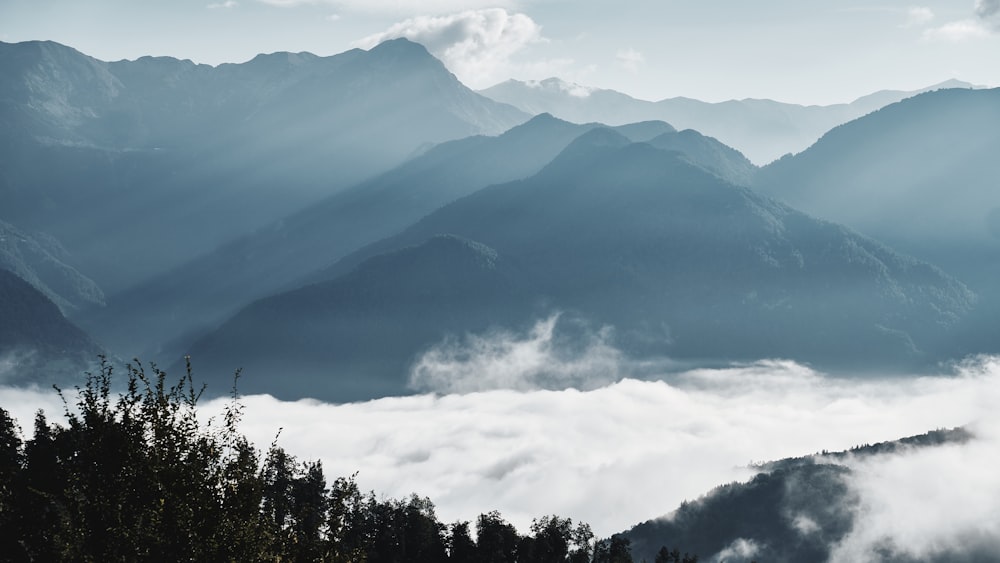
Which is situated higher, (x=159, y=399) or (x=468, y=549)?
(x=159, y=399)

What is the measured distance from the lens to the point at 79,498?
42.5 meters

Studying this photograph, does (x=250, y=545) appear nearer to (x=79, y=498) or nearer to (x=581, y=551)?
(x=79, y=498)

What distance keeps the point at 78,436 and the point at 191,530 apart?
17.6 m

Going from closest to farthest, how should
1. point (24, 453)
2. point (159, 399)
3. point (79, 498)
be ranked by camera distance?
1. point (79, 498)
2. point (159, 399)
3. point (24, 453)

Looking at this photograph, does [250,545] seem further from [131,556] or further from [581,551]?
[581,551]

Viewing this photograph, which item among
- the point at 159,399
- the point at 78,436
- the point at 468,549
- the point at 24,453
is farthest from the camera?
the point at 468,549

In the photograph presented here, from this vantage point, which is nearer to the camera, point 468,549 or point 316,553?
point 316,553

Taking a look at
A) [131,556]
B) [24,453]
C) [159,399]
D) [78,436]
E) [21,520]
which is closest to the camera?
[131,556]

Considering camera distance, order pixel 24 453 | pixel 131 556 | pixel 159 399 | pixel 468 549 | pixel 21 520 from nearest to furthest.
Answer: pixel 131 556
pixel 159 399
pixel 21 520
pixel 24 453
pixel 468 549

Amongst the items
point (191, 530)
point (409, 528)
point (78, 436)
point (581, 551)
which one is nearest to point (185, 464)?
point (191, 530)

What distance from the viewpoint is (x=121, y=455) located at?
48.1 m

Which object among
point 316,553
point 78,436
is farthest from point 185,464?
point 78,436

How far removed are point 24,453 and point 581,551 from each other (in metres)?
85.6

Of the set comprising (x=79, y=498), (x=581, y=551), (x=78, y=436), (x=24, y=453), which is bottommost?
(x=581, y=551)
